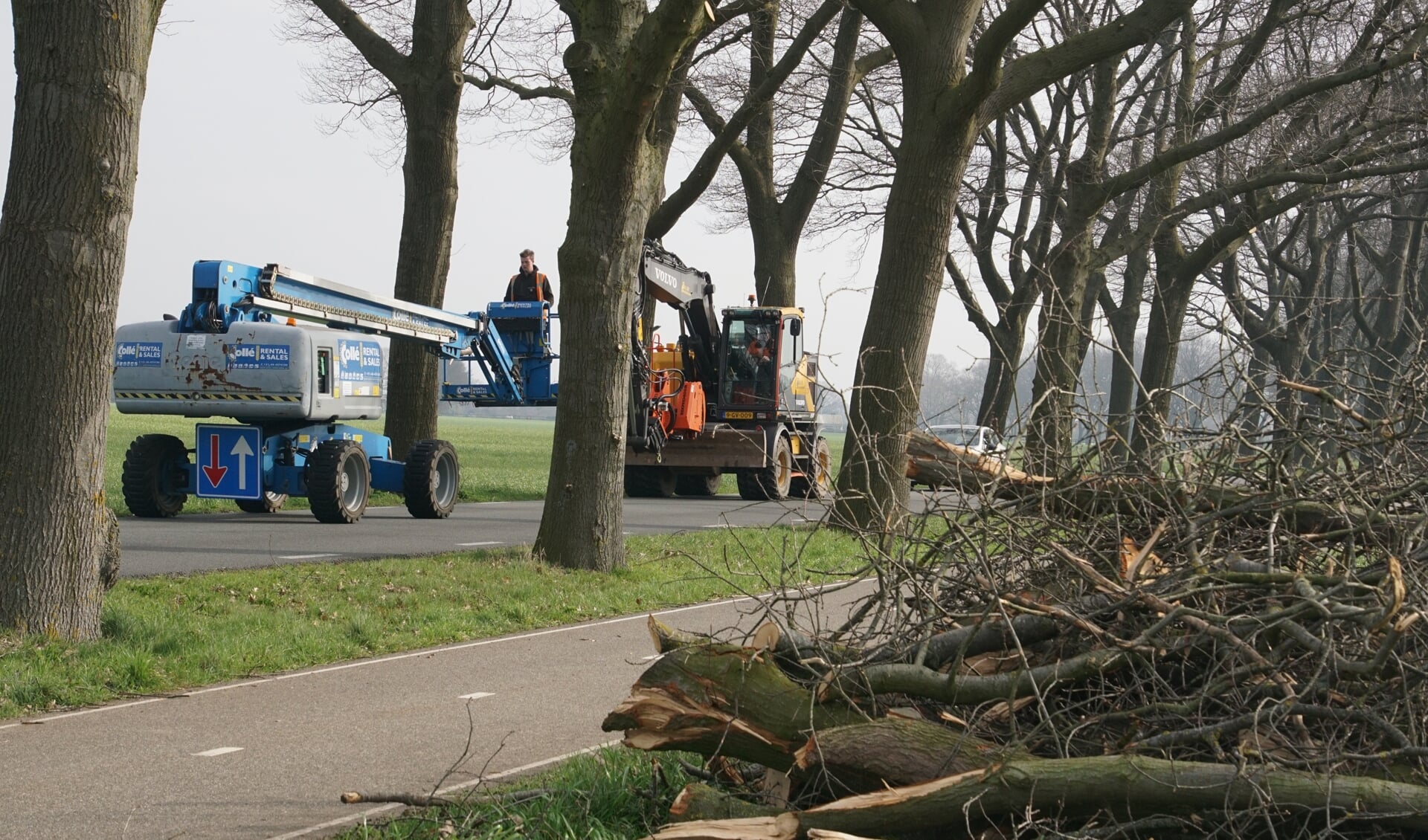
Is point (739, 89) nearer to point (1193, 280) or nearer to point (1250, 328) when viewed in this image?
point (1193, 280)

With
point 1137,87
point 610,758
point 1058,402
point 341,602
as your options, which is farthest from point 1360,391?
point 1137,87

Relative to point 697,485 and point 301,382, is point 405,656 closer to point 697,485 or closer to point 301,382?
point 301,382

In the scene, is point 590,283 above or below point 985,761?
above

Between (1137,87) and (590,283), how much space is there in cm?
1765

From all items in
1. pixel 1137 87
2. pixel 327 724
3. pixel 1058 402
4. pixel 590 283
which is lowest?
pixel 327 724

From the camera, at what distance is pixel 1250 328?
106ft

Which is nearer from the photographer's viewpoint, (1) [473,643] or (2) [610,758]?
(2) [610,758]

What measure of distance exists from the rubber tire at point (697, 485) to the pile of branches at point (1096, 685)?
2071cm

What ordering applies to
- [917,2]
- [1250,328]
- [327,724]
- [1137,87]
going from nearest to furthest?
[327,724] < [917,2] < [1137,87] < [1250,328]

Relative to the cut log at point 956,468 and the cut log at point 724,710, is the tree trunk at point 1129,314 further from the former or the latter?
the cut log at point 724,710

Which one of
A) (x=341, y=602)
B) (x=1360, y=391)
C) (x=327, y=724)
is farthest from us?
(x=341, y=602)

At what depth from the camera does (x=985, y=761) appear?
167 inches

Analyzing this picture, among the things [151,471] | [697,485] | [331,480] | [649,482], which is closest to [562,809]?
[331,480]

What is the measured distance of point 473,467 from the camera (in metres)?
36.8
